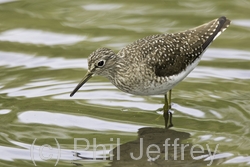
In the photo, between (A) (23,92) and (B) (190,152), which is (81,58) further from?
(B) (190,152)

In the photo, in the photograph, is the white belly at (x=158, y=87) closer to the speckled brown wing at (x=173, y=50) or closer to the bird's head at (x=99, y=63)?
the speckled brown wing at (x=173, y=50)

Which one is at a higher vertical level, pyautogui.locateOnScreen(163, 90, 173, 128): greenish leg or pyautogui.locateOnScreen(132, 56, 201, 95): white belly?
pyautogui.locateOnScreen(132, 56, 201, 95): white belly

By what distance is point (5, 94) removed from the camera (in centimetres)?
1292

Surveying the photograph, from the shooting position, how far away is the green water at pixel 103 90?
1053cm

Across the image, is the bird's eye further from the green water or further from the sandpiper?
the green water

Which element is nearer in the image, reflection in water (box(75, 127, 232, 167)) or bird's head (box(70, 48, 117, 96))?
reflection in water (box(75, 127, 232, 167))

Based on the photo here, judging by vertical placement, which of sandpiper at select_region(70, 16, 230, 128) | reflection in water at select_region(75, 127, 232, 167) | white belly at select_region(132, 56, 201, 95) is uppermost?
sandpiper at select_region(70, 16, 230, 128)

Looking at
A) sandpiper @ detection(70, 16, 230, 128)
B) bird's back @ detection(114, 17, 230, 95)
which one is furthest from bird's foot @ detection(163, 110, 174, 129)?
bird's back @ detection(114, 17, 230, 95)

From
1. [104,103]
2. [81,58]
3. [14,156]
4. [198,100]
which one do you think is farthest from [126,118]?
[81,58]

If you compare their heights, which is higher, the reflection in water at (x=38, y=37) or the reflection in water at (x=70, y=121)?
the reflection in water at (x=38, y=37)

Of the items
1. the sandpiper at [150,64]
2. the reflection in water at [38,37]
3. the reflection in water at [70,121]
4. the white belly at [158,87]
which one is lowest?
the reflection in water at [70,121]

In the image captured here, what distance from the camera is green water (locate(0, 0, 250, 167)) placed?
10.5m

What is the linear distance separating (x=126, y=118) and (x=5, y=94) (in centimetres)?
300

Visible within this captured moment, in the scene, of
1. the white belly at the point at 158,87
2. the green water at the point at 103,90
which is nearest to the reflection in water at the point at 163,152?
the green water at the point at 103,90
